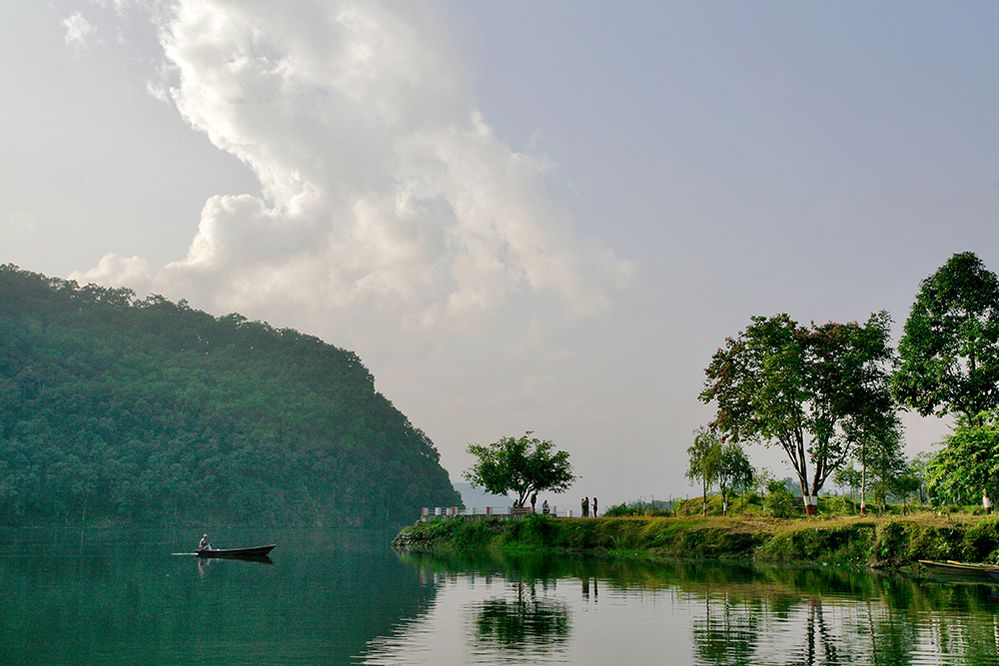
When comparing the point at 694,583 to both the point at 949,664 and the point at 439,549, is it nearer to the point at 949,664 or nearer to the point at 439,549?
the point at 949,664

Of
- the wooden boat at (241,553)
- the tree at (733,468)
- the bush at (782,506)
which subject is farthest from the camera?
the tree at (733,468)

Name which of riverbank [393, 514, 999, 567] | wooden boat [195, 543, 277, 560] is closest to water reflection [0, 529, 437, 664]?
wooden boat [195, 543, 277, 560]

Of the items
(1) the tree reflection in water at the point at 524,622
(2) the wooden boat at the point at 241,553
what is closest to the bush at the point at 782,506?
(1) the tree reflection in water at the point at 524,622

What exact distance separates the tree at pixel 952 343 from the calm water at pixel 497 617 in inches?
608

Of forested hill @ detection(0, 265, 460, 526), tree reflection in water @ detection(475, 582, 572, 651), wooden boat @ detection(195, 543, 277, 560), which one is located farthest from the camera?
forested hill @ detection(0, 265, 460, 526)

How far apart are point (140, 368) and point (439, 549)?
11974 cm

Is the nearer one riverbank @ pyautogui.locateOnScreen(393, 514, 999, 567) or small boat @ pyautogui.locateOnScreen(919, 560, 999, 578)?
small boat @ pyautogui.locateOnScreen(919, 560, 999, 578)

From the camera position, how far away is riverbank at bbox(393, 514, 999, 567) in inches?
1795

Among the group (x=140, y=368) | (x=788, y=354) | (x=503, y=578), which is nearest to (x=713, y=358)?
(x=788, y=354)

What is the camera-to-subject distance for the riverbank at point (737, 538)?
1795 inches

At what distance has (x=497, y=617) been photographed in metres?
30.0

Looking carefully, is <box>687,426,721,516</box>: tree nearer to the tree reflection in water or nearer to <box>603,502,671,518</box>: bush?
<box>603,502,671,518</box>: bush

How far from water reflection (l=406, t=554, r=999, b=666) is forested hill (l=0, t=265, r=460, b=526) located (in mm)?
113671

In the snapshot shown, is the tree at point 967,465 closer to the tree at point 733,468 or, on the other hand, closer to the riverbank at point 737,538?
the riverbank at point 737,538
